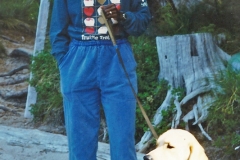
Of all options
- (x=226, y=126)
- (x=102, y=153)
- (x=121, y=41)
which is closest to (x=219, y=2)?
(x=226, y=126)

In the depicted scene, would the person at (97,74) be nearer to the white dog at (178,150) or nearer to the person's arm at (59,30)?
the person's arm at (59,30)

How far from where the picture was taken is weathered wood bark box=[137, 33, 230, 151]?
5.20 metres

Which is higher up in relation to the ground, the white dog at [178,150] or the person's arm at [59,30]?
the person's arm at [59,30]

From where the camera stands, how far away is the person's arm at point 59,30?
3.13 m

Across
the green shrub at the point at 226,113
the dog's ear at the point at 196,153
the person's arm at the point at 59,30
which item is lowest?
the green shrub at the point at 226,113

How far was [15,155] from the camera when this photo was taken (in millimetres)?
4984

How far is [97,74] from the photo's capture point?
3.00m

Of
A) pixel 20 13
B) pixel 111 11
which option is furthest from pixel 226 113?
pixel 20 13

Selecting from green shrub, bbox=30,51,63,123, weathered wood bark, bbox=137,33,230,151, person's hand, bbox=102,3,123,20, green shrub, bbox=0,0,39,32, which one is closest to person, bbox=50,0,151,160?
person's hand, bbox=102,3,123,20

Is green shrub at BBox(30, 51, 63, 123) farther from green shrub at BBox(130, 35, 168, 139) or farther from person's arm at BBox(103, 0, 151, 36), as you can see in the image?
person's arm at BBox(103, 0, 151, 36)

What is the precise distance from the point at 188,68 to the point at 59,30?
7.67 ft

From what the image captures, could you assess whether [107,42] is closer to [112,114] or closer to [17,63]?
[112,114]

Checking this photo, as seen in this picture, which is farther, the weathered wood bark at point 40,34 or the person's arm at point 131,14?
the weathered wood bark at point 40,34

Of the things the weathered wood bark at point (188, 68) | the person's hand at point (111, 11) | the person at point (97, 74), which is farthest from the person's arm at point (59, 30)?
the weathered wood bark at point (188, 68)
